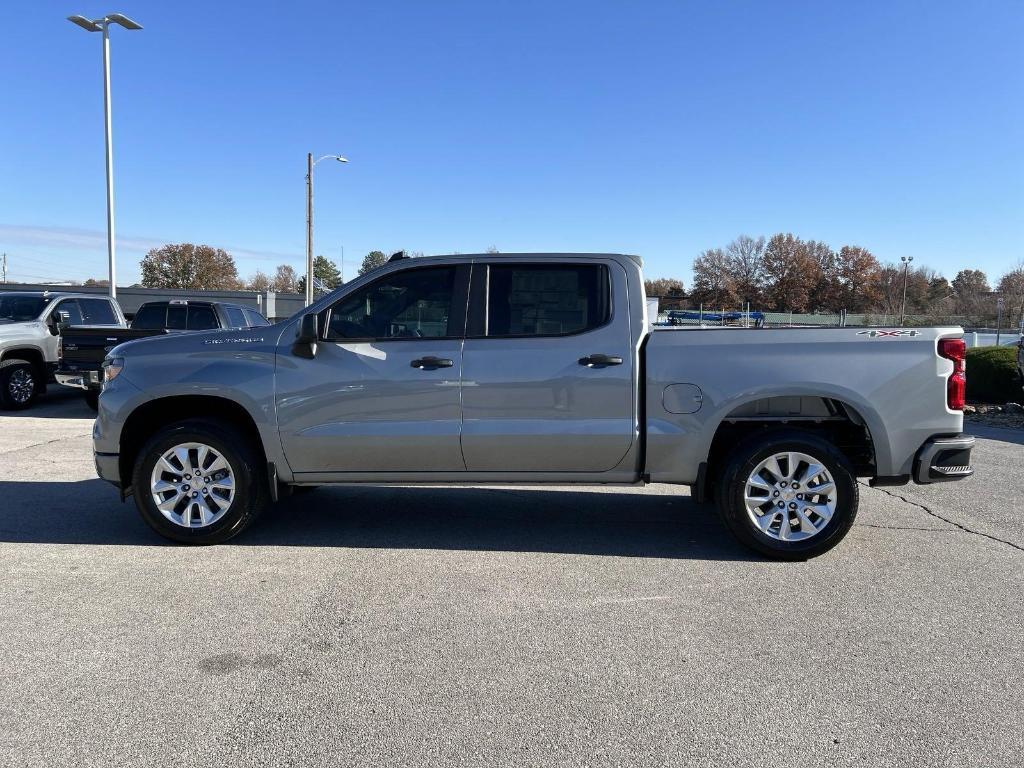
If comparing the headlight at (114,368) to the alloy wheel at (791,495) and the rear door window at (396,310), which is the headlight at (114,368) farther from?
the alloy wheel at (791,495)

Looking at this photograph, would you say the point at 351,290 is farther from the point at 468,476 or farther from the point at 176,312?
the point at 176,312

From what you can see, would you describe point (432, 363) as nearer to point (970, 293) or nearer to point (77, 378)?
point (77, 378)

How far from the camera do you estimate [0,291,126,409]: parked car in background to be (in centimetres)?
1219

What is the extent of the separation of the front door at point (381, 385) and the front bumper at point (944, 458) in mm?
3005

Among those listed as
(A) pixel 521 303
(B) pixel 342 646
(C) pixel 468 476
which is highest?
(A) pixel 521 303

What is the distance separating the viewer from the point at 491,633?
12.4 feet

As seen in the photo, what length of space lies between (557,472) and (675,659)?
5.84 ft

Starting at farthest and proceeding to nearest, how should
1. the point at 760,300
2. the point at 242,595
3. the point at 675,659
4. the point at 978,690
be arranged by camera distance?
1. the point at 760,300
2. the point at 242,595
3. the point at 675,659
4. the point at 978,690

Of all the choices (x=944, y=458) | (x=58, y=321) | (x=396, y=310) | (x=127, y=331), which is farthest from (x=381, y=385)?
(x=58, y=321)

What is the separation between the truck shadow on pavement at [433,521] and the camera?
17.4 feet

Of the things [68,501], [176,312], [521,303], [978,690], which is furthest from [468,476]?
[176,312]

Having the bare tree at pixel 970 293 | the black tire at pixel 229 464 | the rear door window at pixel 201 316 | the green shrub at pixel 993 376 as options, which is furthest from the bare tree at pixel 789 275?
the black tire at pixel 229 464

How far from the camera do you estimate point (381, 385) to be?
5031mm

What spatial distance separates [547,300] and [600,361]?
1.87 ft
